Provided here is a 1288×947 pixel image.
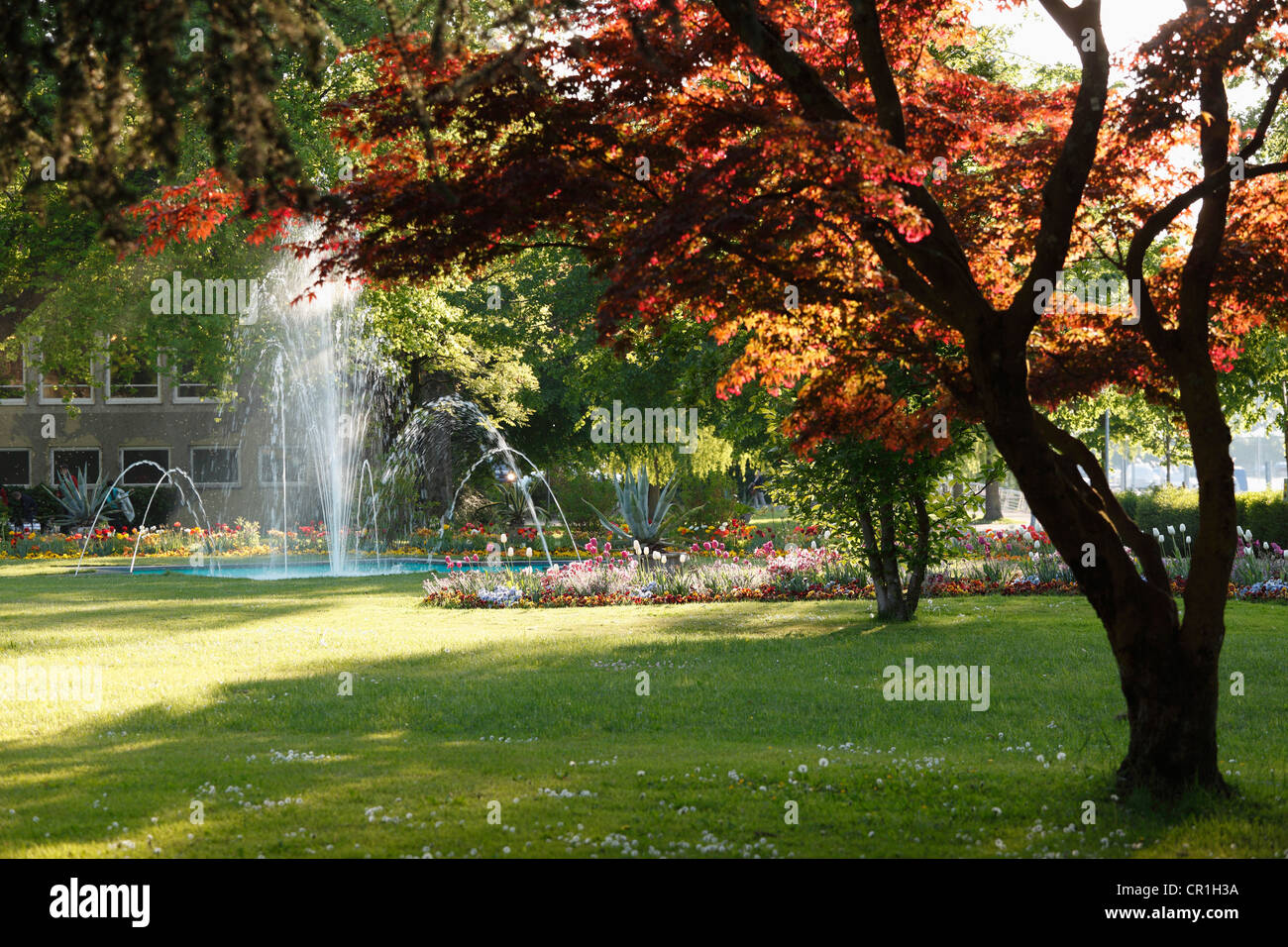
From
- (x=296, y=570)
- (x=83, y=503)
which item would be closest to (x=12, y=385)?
(x=83, y=503)

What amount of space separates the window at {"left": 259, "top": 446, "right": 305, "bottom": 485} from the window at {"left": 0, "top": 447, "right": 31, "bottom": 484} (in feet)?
28.4

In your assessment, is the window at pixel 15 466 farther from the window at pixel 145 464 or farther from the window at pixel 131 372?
the window at pixel 131 372

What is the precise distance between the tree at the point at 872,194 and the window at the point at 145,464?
35.5 metres

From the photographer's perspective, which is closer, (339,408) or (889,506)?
Answer: (889,506)

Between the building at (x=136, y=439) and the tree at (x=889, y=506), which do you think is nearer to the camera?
A: the tree at (x=889, y=506)

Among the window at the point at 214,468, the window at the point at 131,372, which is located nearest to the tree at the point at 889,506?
the window at the point at 131,372

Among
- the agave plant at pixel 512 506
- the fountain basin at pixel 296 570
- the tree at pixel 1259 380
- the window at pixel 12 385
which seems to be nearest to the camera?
the tree at pixel 1259 380

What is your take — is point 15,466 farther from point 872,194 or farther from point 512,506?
point 872,194

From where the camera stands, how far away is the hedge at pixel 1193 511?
70.0ft

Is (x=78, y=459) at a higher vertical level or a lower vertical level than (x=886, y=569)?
higher

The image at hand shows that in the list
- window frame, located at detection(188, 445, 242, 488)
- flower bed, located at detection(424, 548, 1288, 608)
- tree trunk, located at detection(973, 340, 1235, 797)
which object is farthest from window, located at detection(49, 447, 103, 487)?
tree trunk, located at detection(973, 340, 1235, 797)

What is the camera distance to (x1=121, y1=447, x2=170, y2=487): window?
39.2 metres

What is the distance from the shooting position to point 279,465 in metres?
37.3

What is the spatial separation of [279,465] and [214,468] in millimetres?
3993
